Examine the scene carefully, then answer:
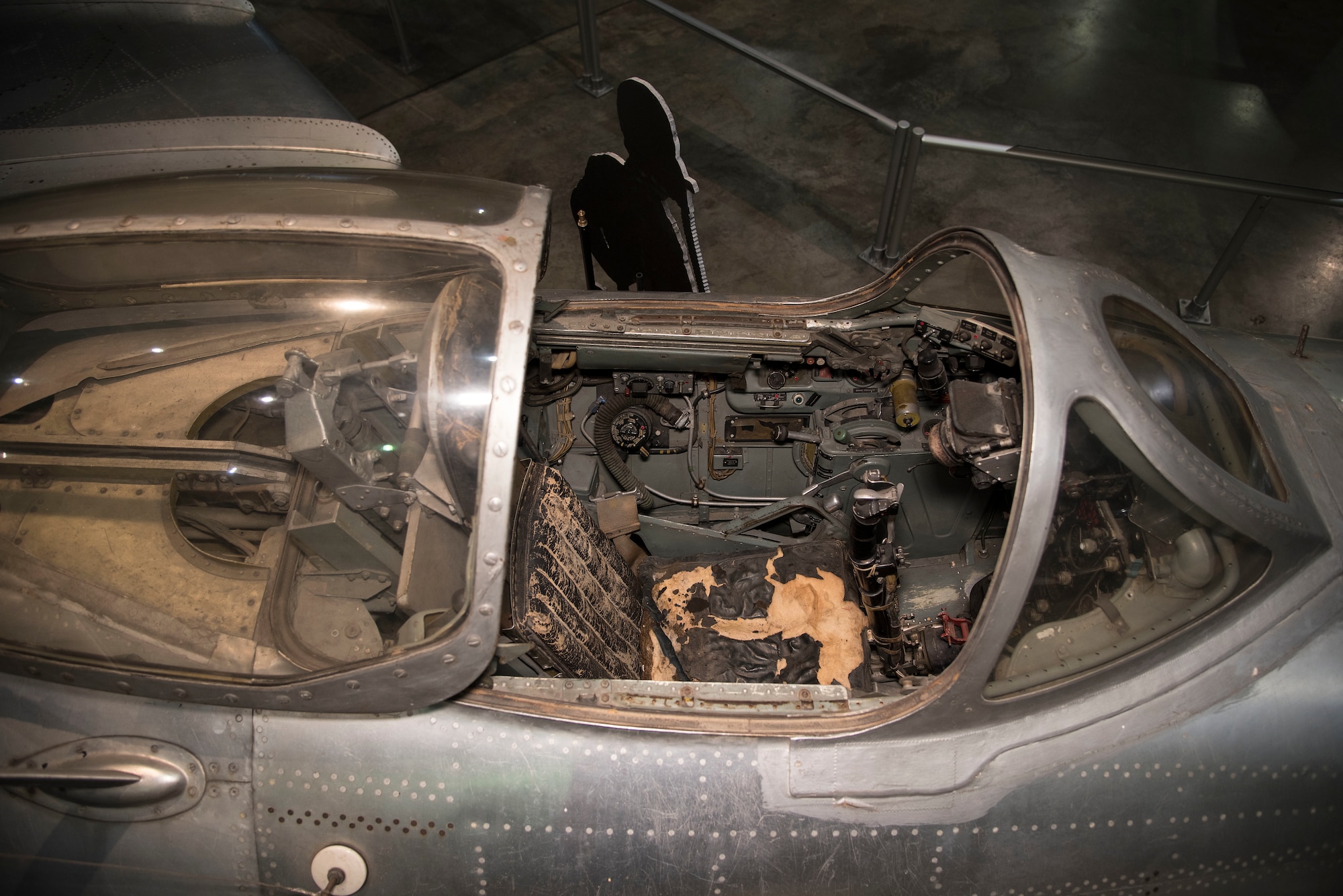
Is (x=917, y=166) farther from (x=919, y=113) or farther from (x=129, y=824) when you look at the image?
(x=129, y=824)

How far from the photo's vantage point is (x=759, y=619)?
9.11ft

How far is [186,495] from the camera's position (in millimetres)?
2197

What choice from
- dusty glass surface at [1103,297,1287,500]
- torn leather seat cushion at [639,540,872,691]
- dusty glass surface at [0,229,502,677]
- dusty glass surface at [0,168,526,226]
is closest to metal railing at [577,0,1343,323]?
dusty glass surface at [1103,297,1287,500]

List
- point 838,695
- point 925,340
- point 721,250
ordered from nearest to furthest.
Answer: point 838,695, point 925,340, point 721,250

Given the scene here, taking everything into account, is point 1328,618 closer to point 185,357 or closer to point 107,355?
point 185,357

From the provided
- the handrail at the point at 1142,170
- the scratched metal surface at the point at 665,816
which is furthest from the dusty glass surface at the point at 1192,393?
the handrail at the point at 1142,170

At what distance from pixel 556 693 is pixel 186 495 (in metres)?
1.15

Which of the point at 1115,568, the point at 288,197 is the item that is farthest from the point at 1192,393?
the point at 288,197

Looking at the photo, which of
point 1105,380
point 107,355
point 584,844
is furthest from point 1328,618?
point 107,355

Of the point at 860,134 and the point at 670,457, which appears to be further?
the point at 860,134

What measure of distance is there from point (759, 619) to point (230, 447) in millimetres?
1689

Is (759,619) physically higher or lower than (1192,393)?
lower

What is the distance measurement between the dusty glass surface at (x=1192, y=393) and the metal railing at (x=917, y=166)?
170 centimetres

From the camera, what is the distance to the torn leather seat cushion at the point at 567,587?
2.17 m
